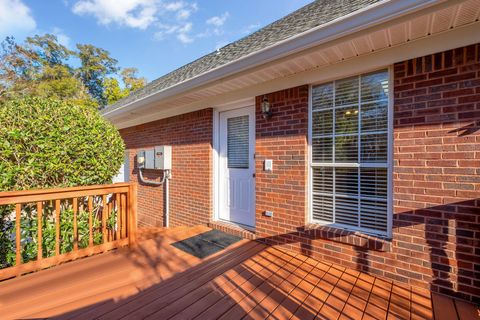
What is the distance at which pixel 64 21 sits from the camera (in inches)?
647

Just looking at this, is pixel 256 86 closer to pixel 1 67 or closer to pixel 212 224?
pixel 212 224

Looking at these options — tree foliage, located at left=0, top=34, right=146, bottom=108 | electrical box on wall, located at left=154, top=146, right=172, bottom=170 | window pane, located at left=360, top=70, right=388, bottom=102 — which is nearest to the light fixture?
window pane, located at left=360, top=70, right=388, bottom=102

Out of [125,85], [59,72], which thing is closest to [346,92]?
[59,72]

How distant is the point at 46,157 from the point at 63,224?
35.4 inches

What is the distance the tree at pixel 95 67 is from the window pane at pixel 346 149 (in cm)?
2851

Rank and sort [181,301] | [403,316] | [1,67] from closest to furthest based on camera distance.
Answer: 1. [403,316]
2. [181,301]
3. [1,67]

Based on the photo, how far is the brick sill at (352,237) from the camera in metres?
2.61

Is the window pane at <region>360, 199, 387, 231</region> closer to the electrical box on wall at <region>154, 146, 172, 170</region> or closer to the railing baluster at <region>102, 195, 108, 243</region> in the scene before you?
the railing baluster at <region>102, 195, 108, 243</region>

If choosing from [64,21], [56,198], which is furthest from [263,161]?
[64,21]

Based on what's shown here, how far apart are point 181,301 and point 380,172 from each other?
2.49 meters

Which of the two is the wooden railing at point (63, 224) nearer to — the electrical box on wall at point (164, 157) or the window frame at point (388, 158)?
the electrical box on wall at point (164, 157)

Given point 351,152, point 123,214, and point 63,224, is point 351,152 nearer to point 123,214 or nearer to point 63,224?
point 123,214

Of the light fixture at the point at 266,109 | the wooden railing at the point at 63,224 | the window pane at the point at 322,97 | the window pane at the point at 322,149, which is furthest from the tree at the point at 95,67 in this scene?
the window pane at the point at 322,149

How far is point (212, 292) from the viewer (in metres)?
2.35
